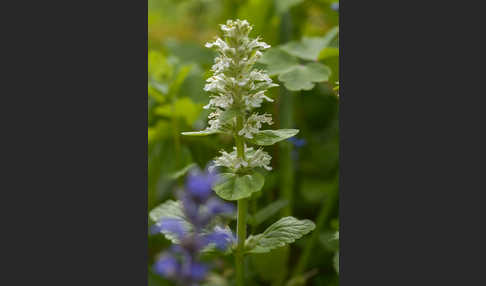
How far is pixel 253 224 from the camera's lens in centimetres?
150

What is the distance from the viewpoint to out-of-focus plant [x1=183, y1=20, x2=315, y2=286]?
1187mm

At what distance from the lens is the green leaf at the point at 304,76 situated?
5.01 feet

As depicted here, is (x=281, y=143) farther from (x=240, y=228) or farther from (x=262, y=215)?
(x=240, y=228)

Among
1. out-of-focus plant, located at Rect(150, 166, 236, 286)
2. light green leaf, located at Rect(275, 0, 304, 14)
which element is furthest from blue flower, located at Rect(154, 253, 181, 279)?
light green leaf, located at Rect(275, 0, 304, 14)

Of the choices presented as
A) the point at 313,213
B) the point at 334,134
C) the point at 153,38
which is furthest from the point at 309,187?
the point at 153,38

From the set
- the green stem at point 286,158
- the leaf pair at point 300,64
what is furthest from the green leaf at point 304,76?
the green stem at point 286,158

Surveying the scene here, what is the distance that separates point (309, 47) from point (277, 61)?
18cm

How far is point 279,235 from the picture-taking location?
1305 millimetres

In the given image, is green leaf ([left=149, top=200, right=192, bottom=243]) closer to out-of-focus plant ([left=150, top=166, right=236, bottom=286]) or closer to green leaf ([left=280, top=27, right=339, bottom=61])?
out-of-focus plant ([left=150, top=166, right=236, bottom=286])

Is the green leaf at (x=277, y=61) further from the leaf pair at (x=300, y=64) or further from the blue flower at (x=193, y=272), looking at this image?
the blue flower at (x=193, y=272)

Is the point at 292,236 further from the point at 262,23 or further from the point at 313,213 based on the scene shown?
the point at 262,23

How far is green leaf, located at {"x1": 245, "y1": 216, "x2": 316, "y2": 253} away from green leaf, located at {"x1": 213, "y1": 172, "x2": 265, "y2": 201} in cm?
16

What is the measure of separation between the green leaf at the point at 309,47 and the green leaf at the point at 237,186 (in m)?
0.56

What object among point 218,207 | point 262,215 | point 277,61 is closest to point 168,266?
point 218,207
